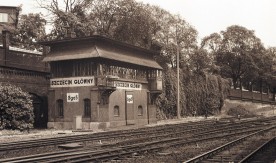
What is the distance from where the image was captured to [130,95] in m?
33.2

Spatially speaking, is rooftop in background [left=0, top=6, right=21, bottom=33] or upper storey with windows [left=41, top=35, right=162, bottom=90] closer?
upper storey with windows [left=41, top=35, right=162, bottom=90]

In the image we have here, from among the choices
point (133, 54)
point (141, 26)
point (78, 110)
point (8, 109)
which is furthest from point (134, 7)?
point (8, 109)

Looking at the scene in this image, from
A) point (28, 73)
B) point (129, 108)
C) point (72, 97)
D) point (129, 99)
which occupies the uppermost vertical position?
point (28, 73)

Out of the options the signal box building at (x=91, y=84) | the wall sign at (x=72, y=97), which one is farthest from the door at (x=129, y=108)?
the wall sign at (x=72, y=97)

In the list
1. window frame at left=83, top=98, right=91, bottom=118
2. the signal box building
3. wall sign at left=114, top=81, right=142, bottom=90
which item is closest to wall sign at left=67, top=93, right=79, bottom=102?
the signal box building

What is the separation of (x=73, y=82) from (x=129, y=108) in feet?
18.0

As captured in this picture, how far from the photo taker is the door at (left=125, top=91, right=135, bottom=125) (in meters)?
32.5

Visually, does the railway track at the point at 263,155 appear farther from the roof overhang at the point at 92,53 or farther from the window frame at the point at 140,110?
the window frame at the point at 140,110

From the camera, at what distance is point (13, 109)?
87.1ft

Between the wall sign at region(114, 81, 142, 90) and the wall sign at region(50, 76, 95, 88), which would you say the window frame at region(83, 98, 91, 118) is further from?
the wall sign at region(114, 81, 142, 90)

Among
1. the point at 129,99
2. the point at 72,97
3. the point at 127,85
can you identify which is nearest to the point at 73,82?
the point at 72,97

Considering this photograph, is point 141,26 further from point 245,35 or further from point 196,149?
point 196,149

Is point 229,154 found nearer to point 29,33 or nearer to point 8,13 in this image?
point 29,33

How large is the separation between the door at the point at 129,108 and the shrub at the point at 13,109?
27.9 feet
